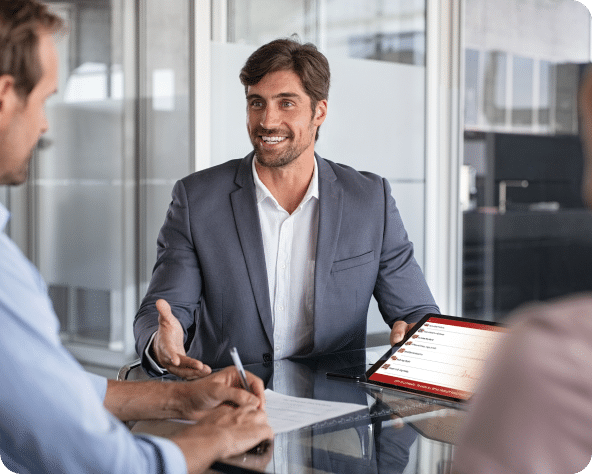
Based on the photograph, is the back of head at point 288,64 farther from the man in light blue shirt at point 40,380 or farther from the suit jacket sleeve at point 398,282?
the man in light blue shirt at point 40,380

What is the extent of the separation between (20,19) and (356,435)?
978mm

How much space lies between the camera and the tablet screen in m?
1.82

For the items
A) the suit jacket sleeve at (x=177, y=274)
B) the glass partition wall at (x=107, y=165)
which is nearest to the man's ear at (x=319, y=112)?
the suit jacket sleeve at (x=177, y=274)

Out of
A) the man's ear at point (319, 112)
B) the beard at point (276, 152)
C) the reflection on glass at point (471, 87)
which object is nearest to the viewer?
the beard at point (276, 152)

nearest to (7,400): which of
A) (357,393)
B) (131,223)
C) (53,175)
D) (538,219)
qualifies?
(357,393)

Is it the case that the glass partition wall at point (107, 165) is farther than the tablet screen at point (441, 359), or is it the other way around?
the glass partition wall at point (107, 165)

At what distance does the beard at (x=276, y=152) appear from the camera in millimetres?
2746

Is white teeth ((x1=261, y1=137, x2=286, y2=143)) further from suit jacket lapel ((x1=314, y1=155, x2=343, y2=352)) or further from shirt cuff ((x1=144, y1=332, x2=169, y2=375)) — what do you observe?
shirt cuff ((x1=144, y1=332, x2=169, y2=375))

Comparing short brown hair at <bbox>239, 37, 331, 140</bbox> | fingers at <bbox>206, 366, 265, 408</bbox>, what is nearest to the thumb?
fingers at <bbox>206, 366, 265, 408</bbox>

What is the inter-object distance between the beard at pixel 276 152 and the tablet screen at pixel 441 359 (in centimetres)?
92

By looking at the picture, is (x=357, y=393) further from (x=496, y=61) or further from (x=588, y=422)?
(x=496, y=61)

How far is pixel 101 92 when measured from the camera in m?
4.01

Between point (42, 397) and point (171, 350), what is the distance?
88cm

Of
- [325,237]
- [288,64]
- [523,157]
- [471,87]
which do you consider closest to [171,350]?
[325,237]
